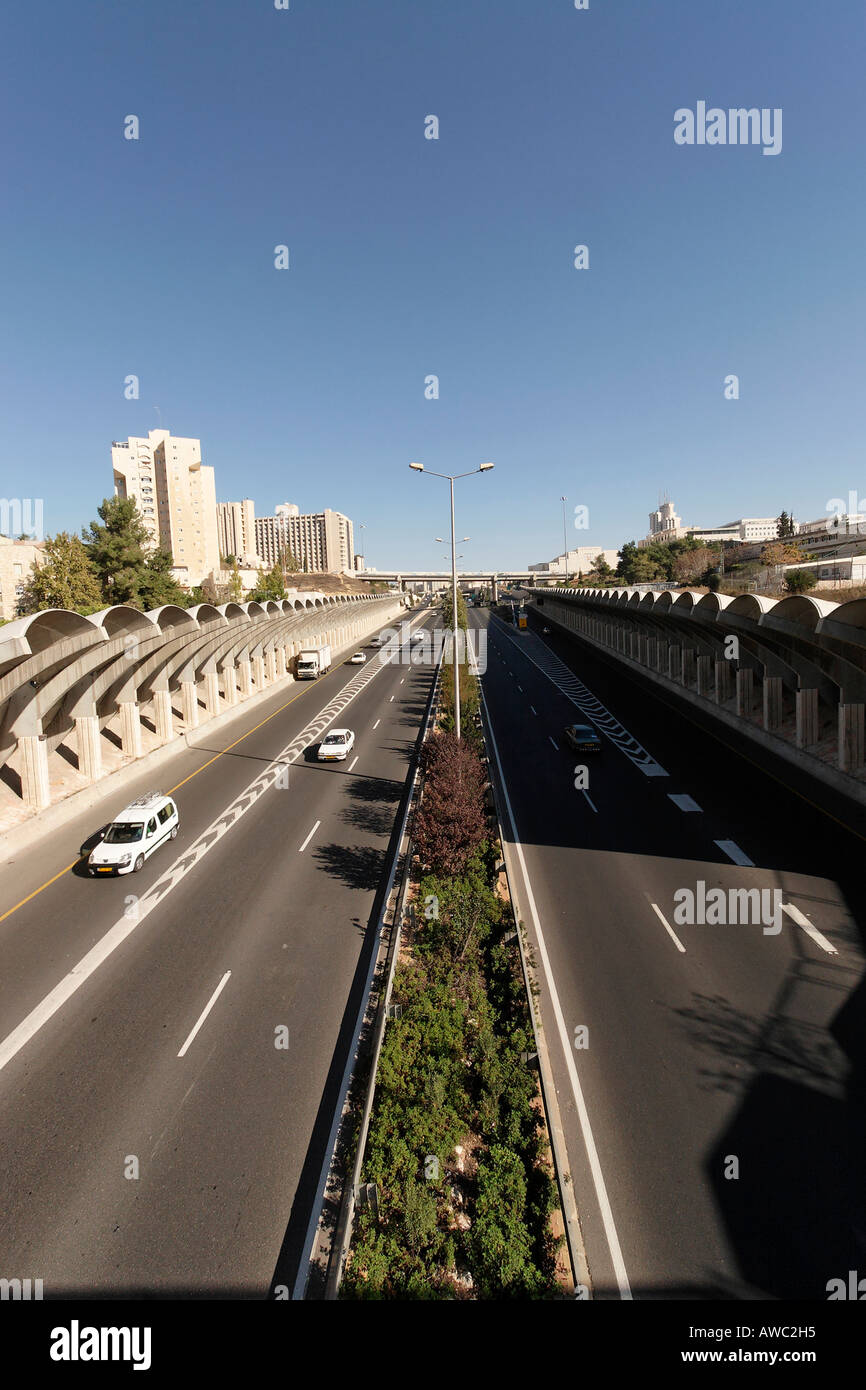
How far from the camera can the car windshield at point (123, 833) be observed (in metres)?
17.3

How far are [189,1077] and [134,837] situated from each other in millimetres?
9248

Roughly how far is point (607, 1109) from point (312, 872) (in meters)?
10.1

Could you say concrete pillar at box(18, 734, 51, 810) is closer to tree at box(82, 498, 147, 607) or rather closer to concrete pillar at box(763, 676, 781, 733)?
concrete pillar at box(763, 676, 781, 733)

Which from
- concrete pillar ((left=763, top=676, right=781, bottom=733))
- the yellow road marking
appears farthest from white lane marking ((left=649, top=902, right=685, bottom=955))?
concrete pillar ((left=763, top=676, right=781, bottom=733))

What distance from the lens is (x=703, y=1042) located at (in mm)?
10148

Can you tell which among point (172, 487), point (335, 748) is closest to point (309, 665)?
point (335, 748)

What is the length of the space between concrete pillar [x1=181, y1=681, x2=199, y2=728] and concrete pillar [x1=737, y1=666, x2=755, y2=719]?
29.5 meters

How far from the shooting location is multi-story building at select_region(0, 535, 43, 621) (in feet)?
159

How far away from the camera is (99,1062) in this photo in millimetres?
10062

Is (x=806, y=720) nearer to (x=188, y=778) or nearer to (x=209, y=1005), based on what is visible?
(x=209, y=1005)

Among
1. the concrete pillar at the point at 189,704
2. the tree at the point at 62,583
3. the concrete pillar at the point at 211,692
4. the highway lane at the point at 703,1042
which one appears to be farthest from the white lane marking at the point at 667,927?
the tree at the point at 62,583
